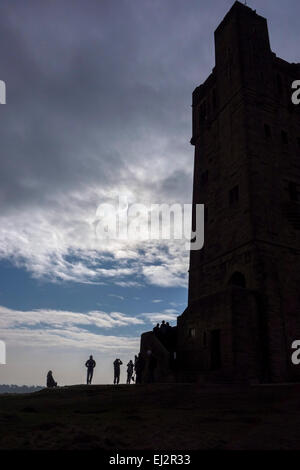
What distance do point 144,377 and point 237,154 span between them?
16.1 meters

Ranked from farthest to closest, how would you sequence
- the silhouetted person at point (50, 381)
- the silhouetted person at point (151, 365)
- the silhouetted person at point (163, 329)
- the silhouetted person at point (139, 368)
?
the silhouetted person at point (50, 381) < the silhouetted person at point (163, 329) < the silhouetted person at point (139, 368) < the silhouetted person at point (151, 365)

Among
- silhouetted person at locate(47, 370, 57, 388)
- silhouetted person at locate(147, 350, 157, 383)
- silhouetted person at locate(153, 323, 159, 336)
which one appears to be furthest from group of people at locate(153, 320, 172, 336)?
silhouetted person at locate(47, 370, 57, 388)

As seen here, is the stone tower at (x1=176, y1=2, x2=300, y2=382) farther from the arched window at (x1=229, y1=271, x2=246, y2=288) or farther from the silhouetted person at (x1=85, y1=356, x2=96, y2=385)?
the silhouetted person at (x1=85, y1=356, x2=96, y2=385)

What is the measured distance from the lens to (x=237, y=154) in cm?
2608

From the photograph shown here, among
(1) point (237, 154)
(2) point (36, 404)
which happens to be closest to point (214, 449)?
(2) point (36, 404)

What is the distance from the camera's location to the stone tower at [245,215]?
64.9 feet

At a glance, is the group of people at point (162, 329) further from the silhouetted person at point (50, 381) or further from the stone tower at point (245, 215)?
the silhouetted person at point (50, 381)

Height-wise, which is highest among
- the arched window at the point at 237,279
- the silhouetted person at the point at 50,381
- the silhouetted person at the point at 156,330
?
the arched window at the point at 237,279

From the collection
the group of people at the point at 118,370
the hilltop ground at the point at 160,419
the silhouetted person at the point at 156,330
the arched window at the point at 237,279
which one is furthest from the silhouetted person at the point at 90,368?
the arched window at the point at 237,279

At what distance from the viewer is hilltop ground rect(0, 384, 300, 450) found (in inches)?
322

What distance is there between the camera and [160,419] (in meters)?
10.6

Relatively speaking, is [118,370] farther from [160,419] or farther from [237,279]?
[160,419]

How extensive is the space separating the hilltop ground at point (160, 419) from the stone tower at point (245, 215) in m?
4.51
